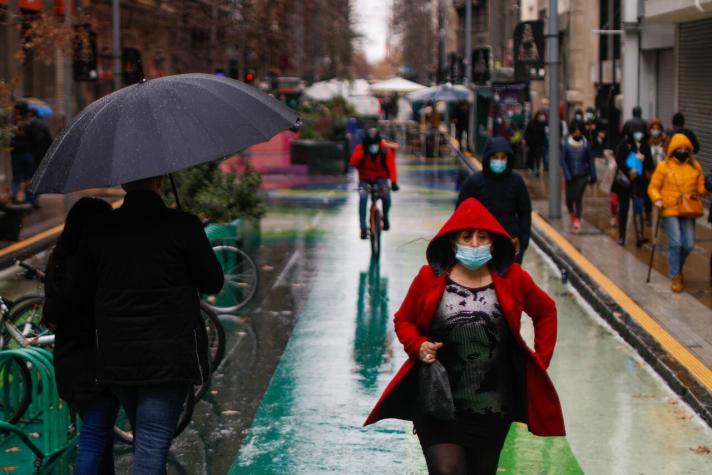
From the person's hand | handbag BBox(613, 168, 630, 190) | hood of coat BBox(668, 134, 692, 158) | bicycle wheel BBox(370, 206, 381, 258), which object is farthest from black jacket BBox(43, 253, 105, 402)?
handbag BBox(613, 168, 630, 190)

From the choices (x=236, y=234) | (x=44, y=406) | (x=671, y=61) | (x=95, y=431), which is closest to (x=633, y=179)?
(x=236, y=234)

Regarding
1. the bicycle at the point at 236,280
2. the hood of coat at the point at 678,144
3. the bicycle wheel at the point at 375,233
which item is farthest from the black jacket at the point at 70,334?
the bicycle wheel at the point at 375,233

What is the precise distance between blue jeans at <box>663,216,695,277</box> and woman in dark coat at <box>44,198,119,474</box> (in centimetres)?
931

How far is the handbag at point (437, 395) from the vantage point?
17.9ft

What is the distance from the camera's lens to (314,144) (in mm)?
37000

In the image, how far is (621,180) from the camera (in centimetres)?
1853

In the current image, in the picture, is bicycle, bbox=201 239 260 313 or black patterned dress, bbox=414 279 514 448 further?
bicycle, bbox=201 239 260 313

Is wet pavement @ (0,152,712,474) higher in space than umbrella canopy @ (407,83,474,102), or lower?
lower

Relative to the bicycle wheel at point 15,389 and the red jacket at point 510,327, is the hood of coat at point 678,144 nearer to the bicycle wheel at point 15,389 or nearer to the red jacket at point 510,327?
the bicycle wheel at point 15,389

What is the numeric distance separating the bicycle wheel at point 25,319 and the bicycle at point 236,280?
12.4 feet

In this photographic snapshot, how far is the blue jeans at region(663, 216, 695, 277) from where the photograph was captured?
14118 mm

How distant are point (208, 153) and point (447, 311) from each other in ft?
3.94

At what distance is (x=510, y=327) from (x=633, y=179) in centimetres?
1329

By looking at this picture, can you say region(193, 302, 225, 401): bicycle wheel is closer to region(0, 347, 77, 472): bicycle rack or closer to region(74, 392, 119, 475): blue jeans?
region(0, 347, 77, 472): bicycle rack
